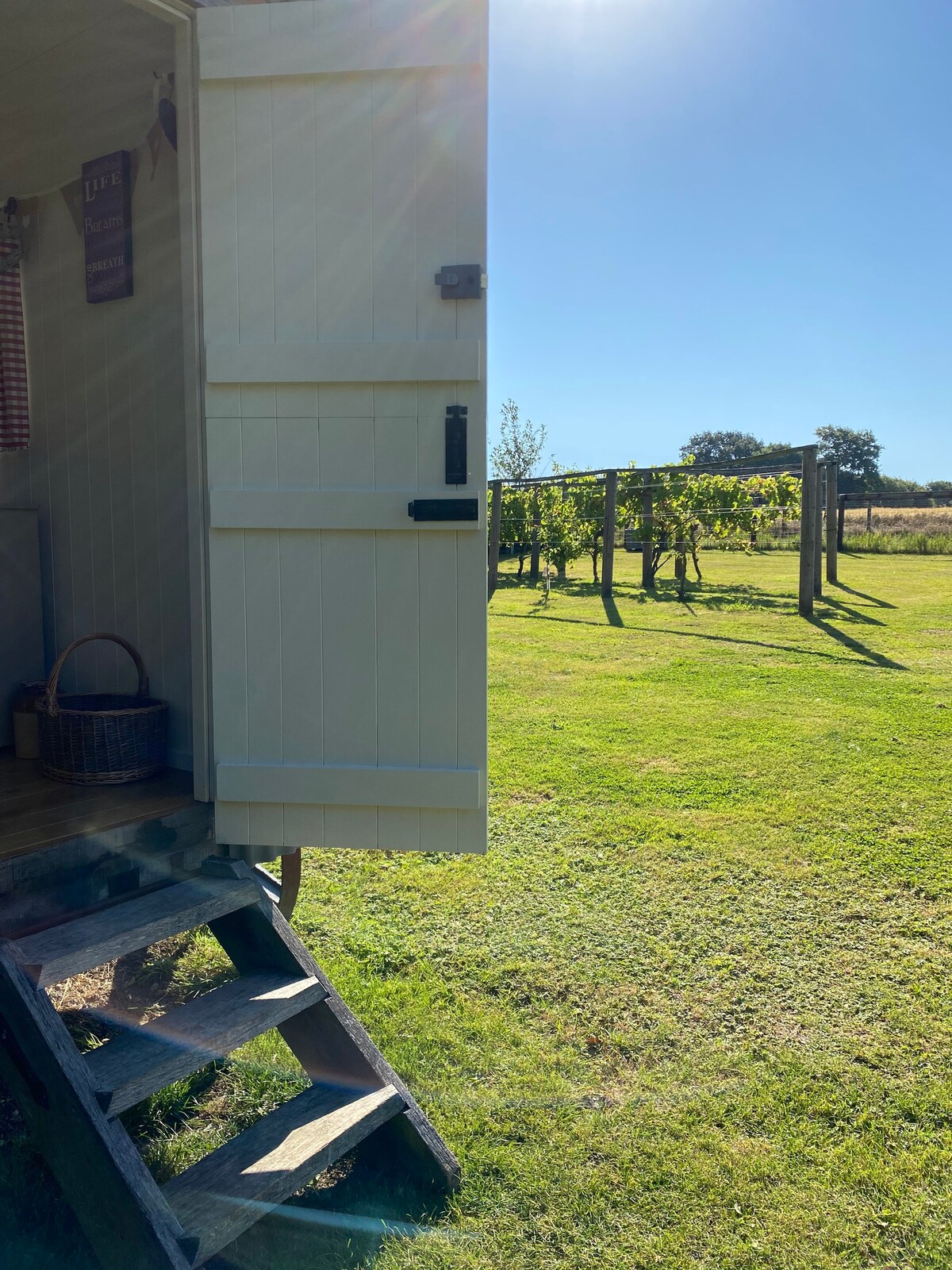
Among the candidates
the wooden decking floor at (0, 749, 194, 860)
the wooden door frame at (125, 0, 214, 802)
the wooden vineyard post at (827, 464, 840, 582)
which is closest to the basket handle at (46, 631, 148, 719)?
the wooden decking floor at (0, 749, 194, 860)

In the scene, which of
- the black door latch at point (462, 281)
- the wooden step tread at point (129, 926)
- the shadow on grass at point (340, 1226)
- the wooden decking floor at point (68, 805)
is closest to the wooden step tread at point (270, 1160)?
the shadow on grass at point (340, 1226)

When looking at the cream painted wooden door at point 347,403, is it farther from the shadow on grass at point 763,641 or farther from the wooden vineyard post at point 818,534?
the wooden vineyard post at point 818,534

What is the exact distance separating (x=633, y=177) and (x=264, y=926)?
1044 cm

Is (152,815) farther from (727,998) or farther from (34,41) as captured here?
(34,41)

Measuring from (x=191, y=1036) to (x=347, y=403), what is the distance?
1420 millimetres

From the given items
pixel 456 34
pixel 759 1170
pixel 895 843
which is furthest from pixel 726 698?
pixel 456 34

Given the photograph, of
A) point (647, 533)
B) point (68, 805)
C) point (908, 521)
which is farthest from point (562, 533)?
point (68, 805)

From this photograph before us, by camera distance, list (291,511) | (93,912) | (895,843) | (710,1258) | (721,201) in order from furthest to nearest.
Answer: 1. (721,201)
2. (895,843)
3. (291,511)
4. (93,912)
5. (710,1258)

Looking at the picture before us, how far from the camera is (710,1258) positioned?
73.2 inches

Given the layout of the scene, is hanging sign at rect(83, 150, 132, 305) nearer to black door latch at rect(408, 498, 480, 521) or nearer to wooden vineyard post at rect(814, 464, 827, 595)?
black door latch at rect(408, 498, 480, 521)

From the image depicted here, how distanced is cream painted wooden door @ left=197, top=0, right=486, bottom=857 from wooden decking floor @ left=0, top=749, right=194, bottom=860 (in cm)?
31

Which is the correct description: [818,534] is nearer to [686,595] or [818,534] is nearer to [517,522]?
[686,595]

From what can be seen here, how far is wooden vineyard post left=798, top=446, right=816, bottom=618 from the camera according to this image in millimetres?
8477

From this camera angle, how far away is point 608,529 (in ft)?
36.3
